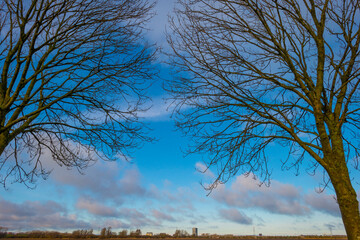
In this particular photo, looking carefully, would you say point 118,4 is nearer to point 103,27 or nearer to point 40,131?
point 103,27

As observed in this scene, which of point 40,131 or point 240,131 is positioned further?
point 40,131

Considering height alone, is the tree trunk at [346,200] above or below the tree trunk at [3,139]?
below

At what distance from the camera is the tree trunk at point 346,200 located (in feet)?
13.6

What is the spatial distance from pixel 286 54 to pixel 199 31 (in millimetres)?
1798

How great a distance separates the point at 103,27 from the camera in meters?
6.08

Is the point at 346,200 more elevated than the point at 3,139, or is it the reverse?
the point at 3,139

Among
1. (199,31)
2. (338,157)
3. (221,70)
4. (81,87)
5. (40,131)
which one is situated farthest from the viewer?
(40,131)

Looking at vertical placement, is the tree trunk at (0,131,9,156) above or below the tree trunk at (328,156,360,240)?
above

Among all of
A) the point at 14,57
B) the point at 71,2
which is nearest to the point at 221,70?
the point at 71,2

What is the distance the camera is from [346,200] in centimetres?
432

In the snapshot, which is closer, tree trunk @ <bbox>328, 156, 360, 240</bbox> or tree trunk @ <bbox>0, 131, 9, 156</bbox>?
tree trunk @ <bbox>328, 156, 360, 240</bbox>

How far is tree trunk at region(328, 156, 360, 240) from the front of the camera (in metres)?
4.16

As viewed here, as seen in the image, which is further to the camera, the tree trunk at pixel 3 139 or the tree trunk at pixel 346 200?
the tree trunk at pixel 3 139

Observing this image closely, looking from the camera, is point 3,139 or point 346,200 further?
point 3,139
